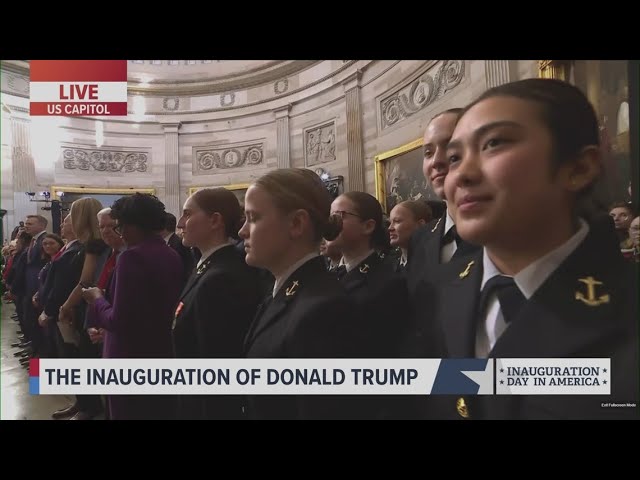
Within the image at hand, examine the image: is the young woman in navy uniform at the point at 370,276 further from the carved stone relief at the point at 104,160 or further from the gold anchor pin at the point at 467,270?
the carved stone relief at the point at 104,160

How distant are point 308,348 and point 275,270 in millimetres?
311

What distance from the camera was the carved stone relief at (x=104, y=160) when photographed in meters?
1.59

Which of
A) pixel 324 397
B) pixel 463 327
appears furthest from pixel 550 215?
pixel 324 397

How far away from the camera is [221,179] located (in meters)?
1.53

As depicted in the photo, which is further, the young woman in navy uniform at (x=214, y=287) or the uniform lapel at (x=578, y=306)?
the young woman in navy uniform at (x=214, y=287)

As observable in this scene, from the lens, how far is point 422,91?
5.00 ft

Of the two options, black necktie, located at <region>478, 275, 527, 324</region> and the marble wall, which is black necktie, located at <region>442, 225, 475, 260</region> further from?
the marble wall

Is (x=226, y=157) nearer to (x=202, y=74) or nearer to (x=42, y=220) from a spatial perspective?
(x=202, y=74)

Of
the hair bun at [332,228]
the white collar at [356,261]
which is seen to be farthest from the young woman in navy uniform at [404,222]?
the hair bun at [332,228]

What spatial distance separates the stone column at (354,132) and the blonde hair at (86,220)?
3.54 ft

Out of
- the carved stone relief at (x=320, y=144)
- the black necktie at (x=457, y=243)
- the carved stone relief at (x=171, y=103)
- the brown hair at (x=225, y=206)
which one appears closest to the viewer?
the black necktie at (x=457, y=243)
